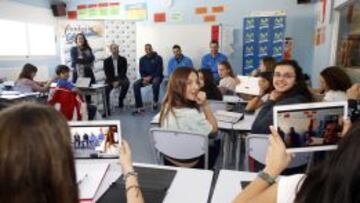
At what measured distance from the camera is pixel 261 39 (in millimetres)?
6832

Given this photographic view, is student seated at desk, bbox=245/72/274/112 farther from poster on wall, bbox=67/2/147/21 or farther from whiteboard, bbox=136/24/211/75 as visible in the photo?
poster on wall, bbox=67/2/147/21

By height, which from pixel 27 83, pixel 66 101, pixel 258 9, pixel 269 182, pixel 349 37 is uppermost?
pixel 258 9

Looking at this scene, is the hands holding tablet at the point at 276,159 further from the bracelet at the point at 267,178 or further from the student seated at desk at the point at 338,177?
the student seated at desk at the point at 338,177

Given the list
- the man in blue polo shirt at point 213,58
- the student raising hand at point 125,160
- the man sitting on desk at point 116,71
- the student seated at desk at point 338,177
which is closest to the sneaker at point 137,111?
the man sitting on desk at point 116,71

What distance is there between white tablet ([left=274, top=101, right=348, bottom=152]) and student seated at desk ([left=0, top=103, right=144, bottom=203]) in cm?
93

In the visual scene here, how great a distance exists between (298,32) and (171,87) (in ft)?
17.8

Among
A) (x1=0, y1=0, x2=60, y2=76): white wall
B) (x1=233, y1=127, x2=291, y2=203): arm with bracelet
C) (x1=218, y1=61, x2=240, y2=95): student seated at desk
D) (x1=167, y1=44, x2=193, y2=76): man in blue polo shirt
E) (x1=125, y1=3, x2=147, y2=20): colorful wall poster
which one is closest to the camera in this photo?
(x1=233, y1=127, x2=291, y2=203): arm with bracelet

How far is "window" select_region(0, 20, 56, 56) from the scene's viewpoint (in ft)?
20.7

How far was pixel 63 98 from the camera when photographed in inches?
164

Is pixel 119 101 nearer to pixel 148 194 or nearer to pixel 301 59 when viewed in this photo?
pixel 301 59

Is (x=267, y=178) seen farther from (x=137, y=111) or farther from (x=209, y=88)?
(x=137, y=111)

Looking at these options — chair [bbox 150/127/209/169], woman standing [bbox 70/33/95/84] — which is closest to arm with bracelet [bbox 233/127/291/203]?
chair [bbox 150/127/209/169]

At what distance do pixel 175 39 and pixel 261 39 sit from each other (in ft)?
6.38

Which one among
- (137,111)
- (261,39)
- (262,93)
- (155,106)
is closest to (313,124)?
(262,93)
